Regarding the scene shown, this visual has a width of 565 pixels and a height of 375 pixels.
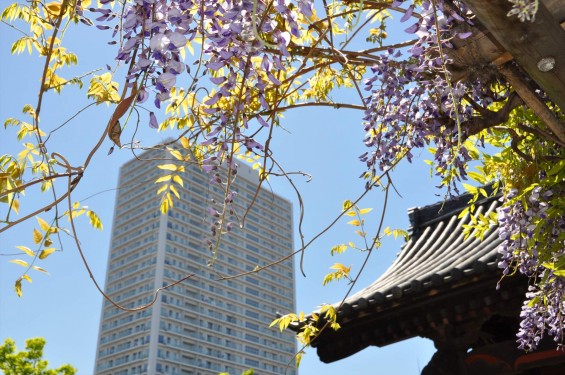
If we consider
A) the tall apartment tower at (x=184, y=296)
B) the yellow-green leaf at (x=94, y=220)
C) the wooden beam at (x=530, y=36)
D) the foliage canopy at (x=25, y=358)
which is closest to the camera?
the wooden beam at (x=530, y=36)

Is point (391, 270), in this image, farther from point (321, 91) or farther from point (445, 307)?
point (321, 91)

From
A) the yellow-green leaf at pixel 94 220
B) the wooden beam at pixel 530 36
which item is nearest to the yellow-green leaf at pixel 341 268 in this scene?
the yellow-green leaf at pixel 94 220

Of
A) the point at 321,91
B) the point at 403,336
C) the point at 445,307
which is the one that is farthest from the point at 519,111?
the point at 403,336

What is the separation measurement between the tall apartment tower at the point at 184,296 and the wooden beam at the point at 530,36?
5449 centimetres

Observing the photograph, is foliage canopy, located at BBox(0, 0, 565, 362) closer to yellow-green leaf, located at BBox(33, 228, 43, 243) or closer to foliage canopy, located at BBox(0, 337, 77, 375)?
yellow-green leaf, located at BBox(33, 228, 43, 243)

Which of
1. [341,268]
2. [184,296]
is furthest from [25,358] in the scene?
[184,296]

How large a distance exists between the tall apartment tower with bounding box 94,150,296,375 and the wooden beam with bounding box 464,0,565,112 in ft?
179

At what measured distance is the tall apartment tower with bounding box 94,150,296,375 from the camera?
59.1 meters

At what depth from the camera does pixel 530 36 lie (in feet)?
3.86

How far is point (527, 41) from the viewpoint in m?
1.18

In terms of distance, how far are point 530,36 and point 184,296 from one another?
6417 cm

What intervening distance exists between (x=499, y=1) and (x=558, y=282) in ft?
6.44

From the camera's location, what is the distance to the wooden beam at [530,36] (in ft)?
3.58

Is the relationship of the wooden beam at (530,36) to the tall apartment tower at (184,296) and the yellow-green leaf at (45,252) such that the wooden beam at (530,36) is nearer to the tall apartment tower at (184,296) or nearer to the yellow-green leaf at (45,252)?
the yellow-green leaf at (45,252)
